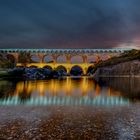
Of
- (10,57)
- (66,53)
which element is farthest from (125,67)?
(10,57)

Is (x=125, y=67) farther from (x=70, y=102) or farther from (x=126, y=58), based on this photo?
(x=70, y=102)

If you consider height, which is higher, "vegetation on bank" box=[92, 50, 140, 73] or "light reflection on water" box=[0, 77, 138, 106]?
"vegetation on bank" box=[92, 50, 140, 73]

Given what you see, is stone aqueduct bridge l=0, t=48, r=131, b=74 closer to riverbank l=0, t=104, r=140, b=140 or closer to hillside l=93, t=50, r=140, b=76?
hillside l=93, t=50, r=140, b=76

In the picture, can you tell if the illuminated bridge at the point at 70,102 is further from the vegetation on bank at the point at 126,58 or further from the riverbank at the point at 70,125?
the vegetation on bank at the point at 126,58

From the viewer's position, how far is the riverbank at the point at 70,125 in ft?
32.1

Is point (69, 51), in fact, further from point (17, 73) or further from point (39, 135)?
point (39, 135)

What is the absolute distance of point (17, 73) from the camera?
79.1m

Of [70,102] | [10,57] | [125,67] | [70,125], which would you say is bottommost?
[70,125]

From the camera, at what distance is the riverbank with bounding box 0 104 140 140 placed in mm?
9789

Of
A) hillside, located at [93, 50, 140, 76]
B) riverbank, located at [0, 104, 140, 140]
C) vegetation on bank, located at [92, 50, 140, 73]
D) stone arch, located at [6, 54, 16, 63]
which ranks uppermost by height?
stone arch, located at [6, 54, 16, 63]

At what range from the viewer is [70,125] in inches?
451

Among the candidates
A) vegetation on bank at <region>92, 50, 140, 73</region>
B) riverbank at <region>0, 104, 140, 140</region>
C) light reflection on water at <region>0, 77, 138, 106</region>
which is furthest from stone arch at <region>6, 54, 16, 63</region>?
riverbank at <region>0, 104, 140, 140</region>

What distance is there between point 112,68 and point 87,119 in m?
93.1

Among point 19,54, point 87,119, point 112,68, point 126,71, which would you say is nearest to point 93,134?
point 87,119
